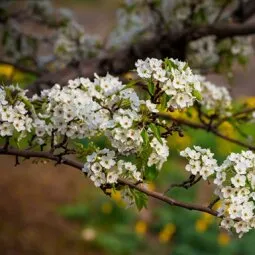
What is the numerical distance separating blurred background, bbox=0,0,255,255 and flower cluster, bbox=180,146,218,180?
2356 mm

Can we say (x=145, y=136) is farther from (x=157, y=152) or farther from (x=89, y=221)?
(x=89, y=221)

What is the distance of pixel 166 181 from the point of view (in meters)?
6.10

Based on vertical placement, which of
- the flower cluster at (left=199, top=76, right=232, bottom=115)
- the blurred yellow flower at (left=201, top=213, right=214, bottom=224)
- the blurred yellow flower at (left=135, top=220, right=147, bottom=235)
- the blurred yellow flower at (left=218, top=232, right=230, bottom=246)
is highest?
the flower cluster at (left=199, top=76, right=232, bottom=115)

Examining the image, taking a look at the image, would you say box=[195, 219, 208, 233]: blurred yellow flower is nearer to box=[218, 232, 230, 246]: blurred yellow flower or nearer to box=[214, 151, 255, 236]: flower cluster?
box=[218, 232, 230, 246]: blurred yellow flower

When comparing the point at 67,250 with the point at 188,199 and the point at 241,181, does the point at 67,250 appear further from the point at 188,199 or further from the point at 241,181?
the point at 241,181

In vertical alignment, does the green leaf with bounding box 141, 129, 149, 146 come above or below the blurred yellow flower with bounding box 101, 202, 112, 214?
below

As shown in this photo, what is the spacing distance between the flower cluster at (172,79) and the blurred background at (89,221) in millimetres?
2400

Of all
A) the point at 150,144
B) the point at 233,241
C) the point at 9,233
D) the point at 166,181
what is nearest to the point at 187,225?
the point at 233,241

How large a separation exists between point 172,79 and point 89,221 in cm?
347

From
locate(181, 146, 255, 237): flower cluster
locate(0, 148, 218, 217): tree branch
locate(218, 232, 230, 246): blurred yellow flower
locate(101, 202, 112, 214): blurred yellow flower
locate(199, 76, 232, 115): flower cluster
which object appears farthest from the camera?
locate(101, 202, 112, 214): blurred yellow flower

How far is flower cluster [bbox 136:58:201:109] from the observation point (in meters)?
2.15

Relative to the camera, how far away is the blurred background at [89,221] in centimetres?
511

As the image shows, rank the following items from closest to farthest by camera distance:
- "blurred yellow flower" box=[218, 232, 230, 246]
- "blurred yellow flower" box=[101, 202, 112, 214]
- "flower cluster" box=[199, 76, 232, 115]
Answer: "flower cluster" box=[199, 76, 232, 115] < "blurred yellow flower" box=[218, 232, 230, 246] < "blurred yellow flower" box=[101, 202, 112, 214]

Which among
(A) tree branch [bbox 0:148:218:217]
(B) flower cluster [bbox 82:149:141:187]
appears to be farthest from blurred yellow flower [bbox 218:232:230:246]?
(B) flower cluster [bbox 82:149:141:187]
